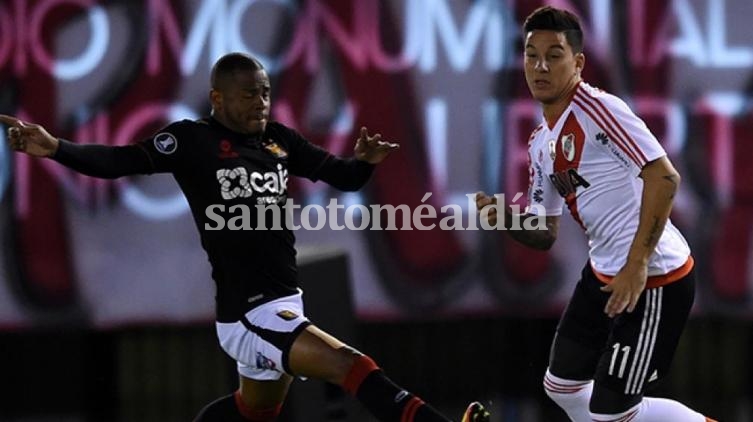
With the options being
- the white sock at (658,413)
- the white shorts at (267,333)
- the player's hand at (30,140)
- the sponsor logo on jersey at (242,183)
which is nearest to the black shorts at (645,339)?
the white sock at (658,413)

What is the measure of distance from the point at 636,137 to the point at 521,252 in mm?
3037

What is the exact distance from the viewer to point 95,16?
26.7 ft

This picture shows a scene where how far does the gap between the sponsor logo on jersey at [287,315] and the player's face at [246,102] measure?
0.71 metres

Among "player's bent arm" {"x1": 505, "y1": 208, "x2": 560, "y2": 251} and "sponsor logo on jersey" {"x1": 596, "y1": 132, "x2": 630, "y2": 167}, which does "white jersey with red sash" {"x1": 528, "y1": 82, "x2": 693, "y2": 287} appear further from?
"player's bent arm" {"x1": 505, "y1": 208, "x2": 560, "y2": 251}

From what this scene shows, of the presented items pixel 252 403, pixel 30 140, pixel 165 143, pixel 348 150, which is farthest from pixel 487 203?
pixel 348 150

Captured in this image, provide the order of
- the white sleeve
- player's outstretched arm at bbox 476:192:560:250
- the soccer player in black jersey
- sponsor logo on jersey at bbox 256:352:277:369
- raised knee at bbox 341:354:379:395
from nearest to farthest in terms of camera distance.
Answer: the white sleeve < raised knee at bbox 341:354:379:395 < the soccer player in black jersey < sponsor logo on jersey at bbox 256:352:277:369 < player's outstretched arm at bbox 476:192:560:250

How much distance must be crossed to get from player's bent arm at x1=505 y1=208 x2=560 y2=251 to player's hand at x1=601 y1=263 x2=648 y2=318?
729 mm

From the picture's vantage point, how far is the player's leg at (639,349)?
5.39 m

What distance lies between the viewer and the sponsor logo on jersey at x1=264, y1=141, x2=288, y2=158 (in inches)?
230

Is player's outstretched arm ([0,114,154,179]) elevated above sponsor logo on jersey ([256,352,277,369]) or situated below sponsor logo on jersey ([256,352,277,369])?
above

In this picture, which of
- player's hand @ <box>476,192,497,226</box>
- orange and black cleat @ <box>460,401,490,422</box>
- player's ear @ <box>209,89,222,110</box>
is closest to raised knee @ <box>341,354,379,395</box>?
orange and black cleat @ <box>460,401,490,422</box>

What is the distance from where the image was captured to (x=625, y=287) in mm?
5074

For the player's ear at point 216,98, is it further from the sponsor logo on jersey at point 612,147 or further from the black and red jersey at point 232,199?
the sponsor logo on jersey at point 612,147

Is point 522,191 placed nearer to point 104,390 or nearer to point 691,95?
point 691,95
